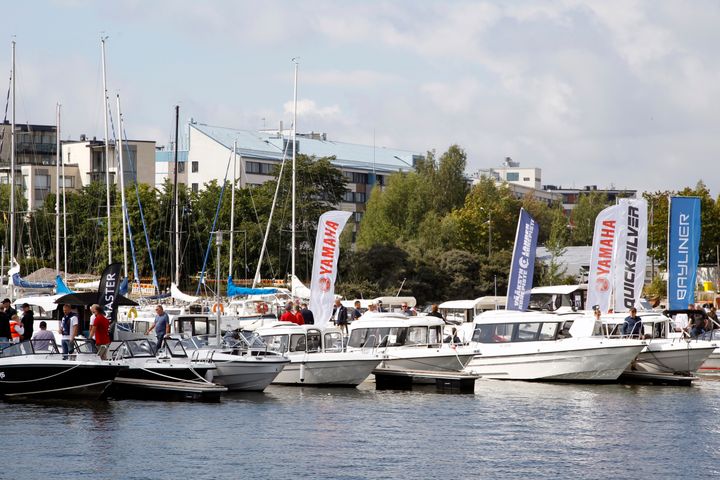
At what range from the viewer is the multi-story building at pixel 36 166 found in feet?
472

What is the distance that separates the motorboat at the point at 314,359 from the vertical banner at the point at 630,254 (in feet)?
40.3

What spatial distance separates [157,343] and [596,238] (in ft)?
63.7

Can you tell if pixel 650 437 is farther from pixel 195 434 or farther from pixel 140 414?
pixel 140 414

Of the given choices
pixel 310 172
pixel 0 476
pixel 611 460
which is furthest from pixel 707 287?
pixel 0 476

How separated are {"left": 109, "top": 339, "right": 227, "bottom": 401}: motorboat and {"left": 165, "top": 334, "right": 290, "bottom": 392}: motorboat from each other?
71cm

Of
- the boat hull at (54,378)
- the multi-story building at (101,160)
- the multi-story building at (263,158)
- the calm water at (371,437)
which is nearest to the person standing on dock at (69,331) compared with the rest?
the boat hull at (54,378)

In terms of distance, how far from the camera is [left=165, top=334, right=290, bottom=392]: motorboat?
39469 mm

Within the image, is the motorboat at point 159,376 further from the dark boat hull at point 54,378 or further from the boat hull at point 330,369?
the boat hull at point 330,369

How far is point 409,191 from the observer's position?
4887 inches

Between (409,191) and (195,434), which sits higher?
(409,191)

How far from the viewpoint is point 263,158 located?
143750 mm

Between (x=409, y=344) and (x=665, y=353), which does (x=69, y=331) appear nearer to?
(x=409, y=344)

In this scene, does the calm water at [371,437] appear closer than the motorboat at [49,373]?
Yes

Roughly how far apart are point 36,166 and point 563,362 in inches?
4384
